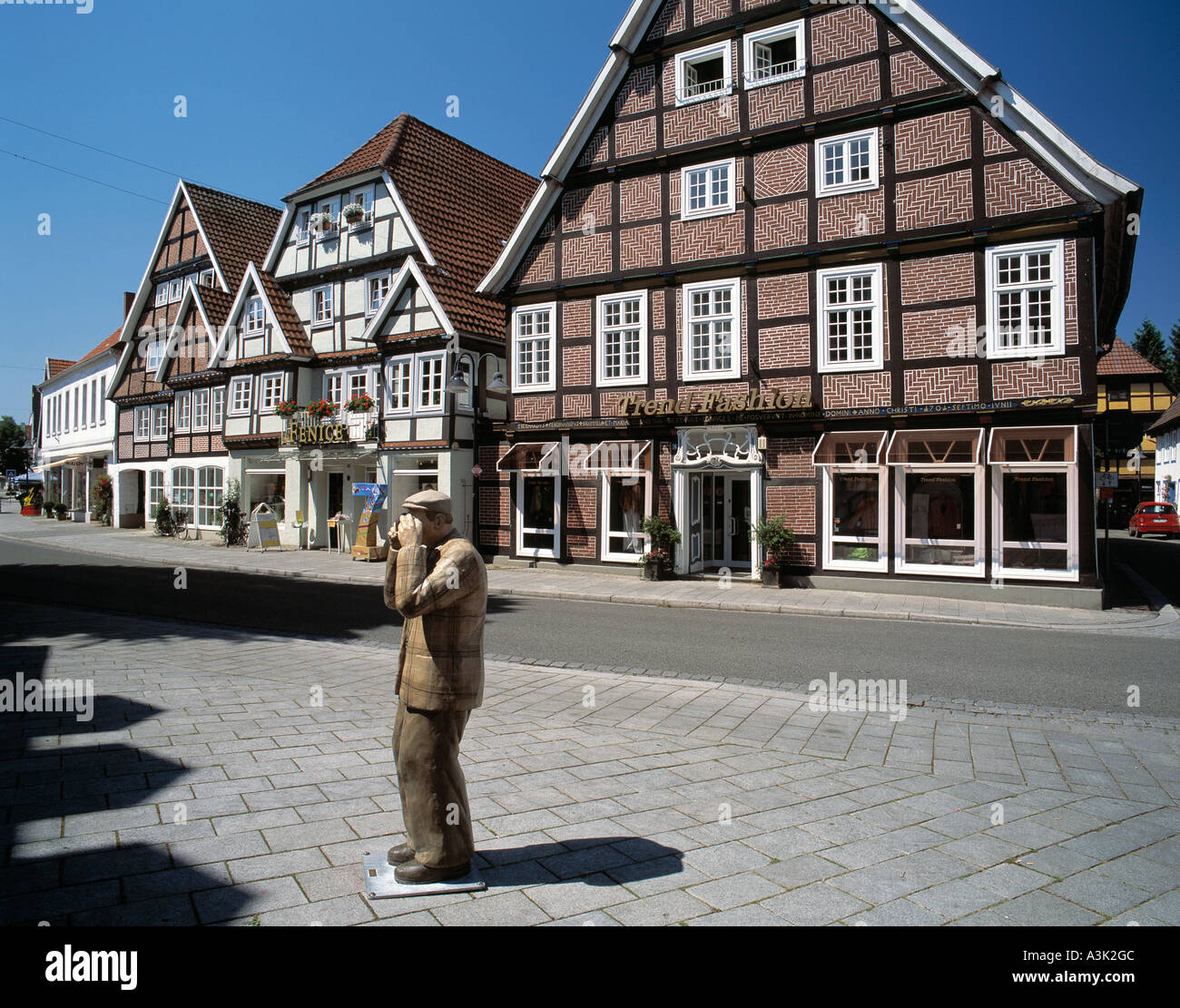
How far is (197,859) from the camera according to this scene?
3781mm

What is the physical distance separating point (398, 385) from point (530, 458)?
5.06m

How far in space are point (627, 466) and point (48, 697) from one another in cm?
1322

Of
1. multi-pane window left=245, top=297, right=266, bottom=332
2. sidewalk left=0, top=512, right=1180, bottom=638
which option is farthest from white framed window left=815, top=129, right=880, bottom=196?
multi-pane window left=245, top=297, right=266, bottom=332

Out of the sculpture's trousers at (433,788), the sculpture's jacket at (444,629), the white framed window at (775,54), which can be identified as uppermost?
the white framed window at (775,54)

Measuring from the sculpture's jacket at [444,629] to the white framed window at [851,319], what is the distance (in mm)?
14057

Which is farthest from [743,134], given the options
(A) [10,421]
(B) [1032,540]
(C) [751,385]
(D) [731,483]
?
(A) [10,421]

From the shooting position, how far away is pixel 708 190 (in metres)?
17.8

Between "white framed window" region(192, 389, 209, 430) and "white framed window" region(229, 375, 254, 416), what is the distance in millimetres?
3591

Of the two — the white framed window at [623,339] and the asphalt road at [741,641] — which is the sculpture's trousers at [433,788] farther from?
the white framed window at [623,339]

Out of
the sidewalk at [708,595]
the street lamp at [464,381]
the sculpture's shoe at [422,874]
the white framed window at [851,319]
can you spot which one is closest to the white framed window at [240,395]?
the sidewalk at [708,595]

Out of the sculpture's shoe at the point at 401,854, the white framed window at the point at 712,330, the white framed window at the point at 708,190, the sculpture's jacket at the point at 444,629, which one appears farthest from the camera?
the white framed window at the point at 708,190

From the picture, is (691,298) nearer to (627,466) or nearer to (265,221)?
(627,466)

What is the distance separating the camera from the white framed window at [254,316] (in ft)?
86.1
